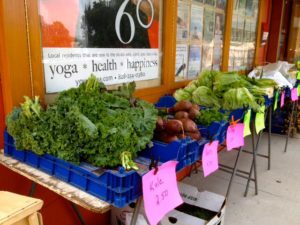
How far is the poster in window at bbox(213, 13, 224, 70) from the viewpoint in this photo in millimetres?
3234

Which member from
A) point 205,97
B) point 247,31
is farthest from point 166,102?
point 247,31

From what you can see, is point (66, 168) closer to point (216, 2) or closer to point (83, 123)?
point (83, 123)

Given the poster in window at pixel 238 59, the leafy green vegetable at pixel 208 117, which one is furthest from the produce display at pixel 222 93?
the poster in window at pixel 238 59

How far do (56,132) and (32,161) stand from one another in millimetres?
248

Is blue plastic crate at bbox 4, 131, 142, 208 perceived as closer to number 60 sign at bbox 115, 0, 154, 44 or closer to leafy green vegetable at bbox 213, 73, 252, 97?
number 60 sign at bbox 115, 0, 154, 44

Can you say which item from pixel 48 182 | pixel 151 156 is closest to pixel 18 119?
pixel 48 182

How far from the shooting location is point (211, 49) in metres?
3.21

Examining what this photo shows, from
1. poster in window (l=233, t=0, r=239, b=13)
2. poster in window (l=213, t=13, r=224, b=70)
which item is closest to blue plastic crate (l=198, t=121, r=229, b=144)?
poster in window (l=213, t=13, r=224, b=70)

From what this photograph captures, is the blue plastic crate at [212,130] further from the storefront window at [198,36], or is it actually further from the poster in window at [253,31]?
the poster in window at [253,31]

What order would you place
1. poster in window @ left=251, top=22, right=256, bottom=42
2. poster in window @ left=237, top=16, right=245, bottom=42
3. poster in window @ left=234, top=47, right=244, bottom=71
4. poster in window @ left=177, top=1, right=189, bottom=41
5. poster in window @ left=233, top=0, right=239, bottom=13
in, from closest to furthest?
poster in window @ left=177, top=1, right=189, bottom=41, poster in window @ left=233, top=0, right=239, bottom=13, poster in window @ left=237, top=16, right=245, bottom=42, poster in window @ left=234, top=47, right=244, bottom=71, poster in window @ left=251, top=22, right=256, bottom=42

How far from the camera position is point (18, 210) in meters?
0.86

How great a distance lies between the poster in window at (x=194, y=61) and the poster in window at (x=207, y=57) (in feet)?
0.41

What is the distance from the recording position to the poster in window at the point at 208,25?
9.76 ft

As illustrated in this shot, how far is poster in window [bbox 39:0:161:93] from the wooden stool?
2.55 feet
